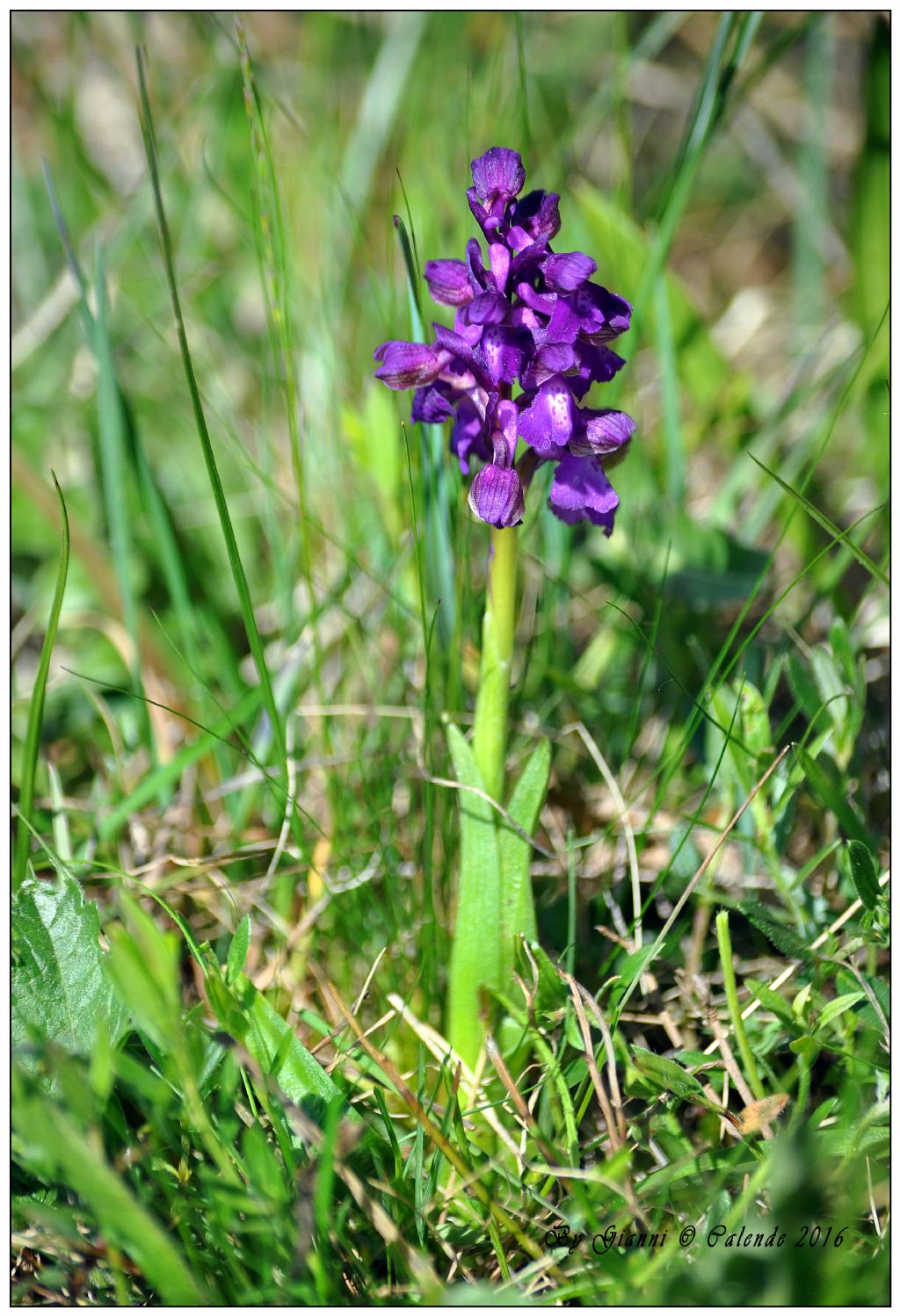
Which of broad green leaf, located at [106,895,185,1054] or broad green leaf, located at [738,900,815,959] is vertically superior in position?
broad green leaf, located at [106,895,185,1054]

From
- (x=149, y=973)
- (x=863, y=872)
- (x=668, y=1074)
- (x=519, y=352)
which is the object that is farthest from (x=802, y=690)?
(x=149, y=973)

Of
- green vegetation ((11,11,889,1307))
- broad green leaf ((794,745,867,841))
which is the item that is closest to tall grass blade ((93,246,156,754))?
green vegetation ((11,11,889,1307))

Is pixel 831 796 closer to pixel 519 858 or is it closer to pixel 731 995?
pixel 731 995

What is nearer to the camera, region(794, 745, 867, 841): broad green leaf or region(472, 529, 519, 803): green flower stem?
region(472, 529, 519, 803): green flower stem

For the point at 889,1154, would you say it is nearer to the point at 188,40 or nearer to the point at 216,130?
the point at 216,130

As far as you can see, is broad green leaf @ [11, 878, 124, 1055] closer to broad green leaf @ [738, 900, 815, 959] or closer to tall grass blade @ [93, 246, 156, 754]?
tall grass blade @ [93, 246, 156, 754]
